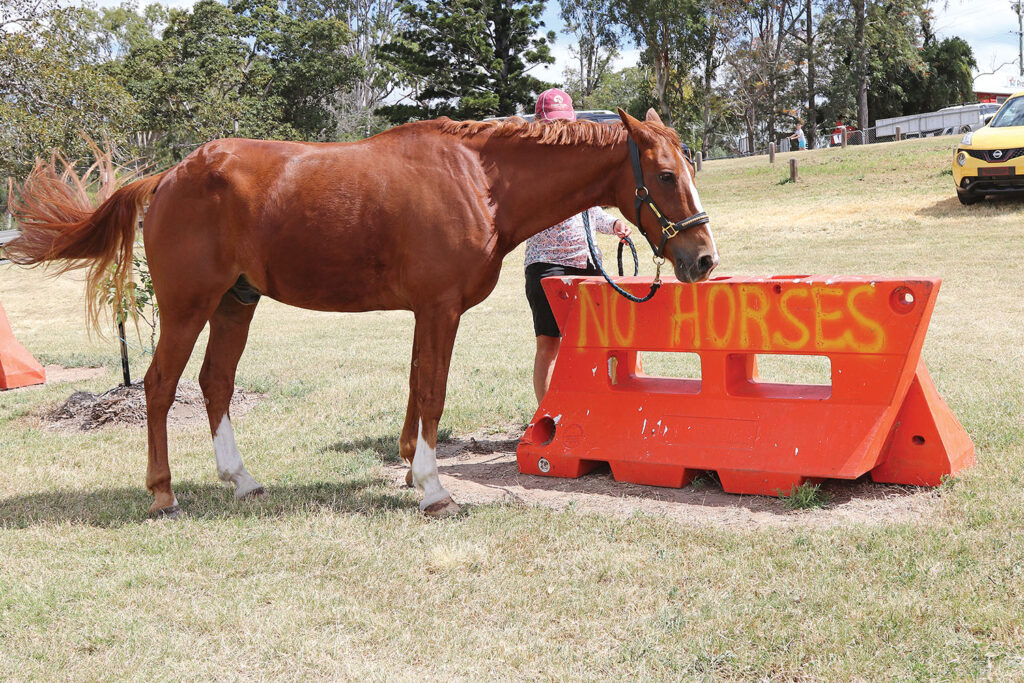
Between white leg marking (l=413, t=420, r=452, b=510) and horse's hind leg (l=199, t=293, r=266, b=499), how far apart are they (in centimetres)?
106

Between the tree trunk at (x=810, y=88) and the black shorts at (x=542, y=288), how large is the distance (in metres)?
52.2

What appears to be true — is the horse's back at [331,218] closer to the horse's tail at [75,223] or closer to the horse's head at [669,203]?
the horse's tail at [75,223]

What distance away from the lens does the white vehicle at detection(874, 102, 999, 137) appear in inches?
1613

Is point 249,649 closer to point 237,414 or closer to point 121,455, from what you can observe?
point 121,455

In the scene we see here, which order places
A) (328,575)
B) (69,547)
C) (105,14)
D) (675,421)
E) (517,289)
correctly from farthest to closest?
(105,14) → (517,289) → (675,421) → (69,547) → (328,575)

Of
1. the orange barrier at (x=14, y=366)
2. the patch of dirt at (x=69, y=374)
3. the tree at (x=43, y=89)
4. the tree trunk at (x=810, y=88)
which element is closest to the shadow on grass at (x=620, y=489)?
the patch of dirt at (x=69, y=374)

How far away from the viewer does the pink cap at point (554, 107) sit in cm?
599

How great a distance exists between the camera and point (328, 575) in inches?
163

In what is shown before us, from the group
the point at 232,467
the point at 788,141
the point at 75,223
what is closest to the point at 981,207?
the point at 232,467

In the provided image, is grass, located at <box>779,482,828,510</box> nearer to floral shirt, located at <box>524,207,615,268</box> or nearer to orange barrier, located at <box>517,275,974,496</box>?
orange barrier, located at <box>517,275,974,496</box>

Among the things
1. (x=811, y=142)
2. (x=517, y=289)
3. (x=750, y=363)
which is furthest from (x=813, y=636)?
(x=811, y=142)

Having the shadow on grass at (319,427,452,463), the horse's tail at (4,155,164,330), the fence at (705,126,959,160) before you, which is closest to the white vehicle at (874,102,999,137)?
the fence at (705,126,959,160)

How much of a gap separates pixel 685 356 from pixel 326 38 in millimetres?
44440

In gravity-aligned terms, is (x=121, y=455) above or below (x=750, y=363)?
below
